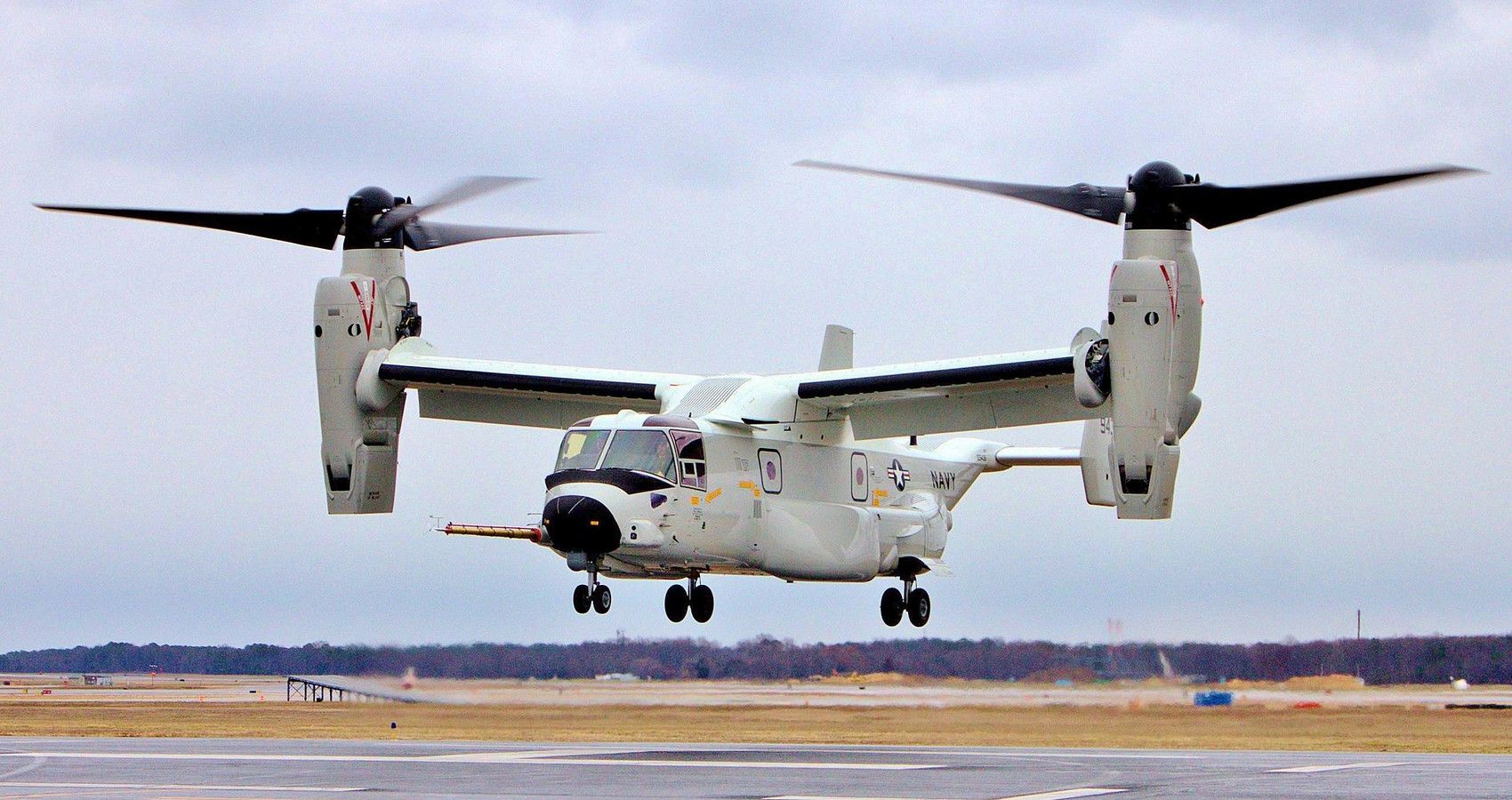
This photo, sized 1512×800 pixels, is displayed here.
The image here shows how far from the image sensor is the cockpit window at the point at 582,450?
87.0 ft

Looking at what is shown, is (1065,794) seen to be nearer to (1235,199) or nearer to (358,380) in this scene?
(1235,199)

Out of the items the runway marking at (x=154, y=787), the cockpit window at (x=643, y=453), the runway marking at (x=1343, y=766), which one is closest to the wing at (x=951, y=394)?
the cockpit window at (x=643, y=453)

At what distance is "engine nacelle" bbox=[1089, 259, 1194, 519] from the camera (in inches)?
965

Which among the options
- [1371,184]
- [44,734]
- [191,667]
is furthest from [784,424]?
[191,667]

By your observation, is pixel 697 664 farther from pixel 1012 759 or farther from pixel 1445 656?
pixel 1445 656

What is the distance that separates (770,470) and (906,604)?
16.7ft

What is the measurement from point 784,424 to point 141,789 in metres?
13.2

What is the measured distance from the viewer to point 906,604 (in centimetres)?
3284

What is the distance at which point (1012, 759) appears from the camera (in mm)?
23812

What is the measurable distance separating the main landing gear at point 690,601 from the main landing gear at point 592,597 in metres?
3.24

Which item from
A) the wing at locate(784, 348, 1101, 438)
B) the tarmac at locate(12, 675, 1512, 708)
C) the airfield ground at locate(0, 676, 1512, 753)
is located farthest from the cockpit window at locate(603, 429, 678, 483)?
the tarmac at locate(12, 675, 1512, 708)

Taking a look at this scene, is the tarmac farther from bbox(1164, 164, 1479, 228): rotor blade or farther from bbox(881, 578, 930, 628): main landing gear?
bbox(1164, 164, 1479, 228): rotor blade

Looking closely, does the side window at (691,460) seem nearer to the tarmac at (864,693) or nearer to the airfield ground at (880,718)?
the airfield ground at (880,718)

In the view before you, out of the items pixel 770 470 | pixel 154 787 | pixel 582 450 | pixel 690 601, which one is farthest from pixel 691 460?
pixel 154 787
